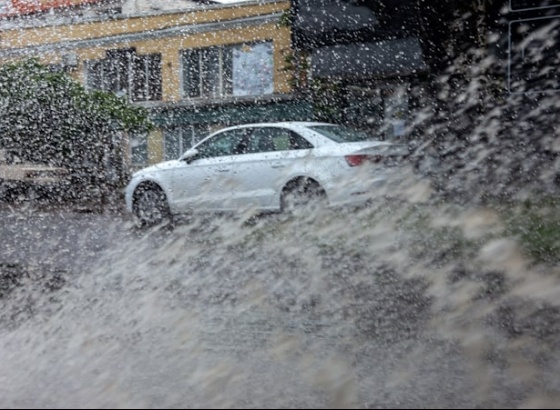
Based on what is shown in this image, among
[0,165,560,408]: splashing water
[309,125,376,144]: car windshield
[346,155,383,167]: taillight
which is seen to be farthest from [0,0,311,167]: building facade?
[0,165,560,408]: splashing water

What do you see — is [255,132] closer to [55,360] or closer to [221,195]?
[221,195]

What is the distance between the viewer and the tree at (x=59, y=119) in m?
4.07

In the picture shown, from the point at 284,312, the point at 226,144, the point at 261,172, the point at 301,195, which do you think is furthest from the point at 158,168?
the point at 284,312

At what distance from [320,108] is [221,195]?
639 mm

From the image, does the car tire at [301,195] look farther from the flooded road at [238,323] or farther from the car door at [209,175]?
the car door at [209,175]

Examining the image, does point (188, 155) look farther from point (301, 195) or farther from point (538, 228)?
point (538, 228)

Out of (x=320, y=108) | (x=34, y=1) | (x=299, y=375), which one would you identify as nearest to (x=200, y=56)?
(x=320, y=108)

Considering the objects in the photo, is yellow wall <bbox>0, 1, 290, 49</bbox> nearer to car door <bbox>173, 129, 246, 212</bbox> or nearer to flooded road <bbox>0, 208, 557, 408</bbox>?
car door <bbox>173, 129, 246, 212</bbox>

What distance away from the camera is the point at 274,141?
13.2 ft

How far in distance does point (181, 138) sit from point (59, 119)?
2.52ft

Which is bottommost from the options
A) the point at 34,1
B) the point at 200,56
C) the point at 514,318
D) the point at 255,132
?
the point at 514,318

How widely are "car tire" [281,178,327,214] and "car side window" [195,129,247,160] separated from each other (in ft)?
1.21

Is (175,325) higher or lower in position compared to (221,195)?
lower

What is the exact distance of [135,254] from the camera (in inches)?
168
